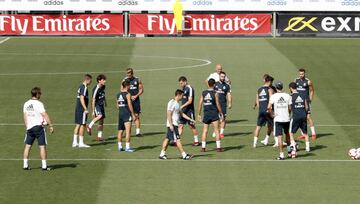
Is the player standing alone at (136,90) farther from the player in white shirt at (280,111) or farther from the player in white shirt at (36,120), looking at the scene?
the player in white shirt at (36,120)

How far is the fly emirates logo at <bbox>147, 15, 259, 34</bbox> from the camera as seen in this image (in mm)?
63562

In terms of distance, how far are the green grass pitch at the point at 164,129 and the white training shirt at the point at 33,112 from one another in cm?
133

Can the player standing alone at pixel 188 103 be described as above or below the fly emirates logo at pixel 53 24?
below

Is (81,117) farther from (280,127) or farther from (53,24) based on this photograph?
(53,24)

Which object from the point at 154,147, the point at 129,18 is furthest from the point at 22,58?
the point at 154,147

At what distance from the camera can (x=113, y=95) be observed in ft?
133

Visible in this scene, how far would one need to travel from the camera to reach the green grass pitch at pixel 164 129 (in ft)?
77.4

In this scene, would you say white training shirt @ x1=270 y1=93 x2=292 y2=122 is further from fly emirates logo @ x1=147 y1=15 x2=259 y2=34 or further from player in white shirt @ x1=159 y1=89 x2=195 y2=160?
fly emirates logo @ x1=147 y1=15 x2=259 y2=34

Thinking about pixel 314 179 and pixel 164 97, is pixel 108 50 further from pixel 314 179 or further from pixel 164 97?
pixel 314 179

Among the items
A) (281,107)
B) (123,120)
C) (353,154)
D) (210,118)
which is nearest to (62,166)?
(123,120)

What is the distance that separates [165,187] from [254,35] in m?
40.8

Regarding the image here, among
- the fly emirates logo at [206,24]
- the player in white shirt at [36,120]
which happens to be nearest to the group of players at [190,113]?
the player in white shirt at [36,120]

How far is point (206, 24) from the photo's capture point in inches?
2510

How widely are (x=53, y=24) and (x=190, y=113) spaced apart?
115 ft
